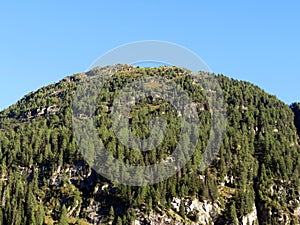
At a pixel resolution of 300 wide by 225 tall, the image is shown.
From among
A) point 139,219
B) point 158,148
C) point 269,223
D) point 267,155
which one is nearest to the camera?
point 139,219

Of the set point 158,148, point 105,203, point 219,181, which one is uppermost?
point 158,148

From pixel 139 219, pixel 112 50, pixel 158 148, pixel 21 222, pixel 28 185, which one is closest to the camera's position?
pixel 112 50

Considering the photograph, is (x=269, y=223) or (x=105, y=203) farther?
(x=269, y=223)

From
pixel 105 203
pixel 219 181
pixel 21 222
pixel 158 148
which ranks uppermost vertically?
pixel 158 148

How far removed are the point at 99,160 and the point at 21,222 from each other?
159 feet

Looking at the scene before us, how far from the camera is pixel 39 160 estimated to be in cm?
17375

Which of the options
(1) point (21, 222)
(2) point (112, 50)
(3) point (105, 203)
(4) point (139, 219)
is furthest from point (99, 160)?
(2) point (112, 50)

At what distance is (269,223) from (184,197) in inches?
1522

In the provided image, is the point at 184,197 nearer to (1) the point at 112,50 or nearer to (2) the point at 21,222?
(2) the point at 21,222

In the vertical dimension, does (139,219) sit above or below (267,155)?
→ below

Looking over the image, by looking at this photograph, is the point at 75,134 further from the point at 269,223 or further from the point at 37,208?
the point at 269,223

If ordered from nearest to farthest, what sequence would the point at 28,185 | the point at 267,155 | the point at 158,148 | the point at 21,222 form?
the point at 21,222 → the point at 28,185 → the point at 158,148 → the point at 267,155

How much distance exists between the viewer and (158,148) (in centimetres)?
18662


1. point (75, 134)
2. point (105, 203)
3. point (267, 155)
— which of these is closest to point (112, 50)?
point (105, 203)
